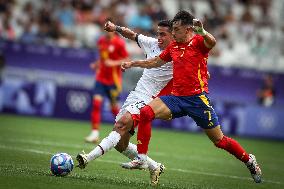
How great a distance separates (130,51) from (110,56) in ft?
23.4

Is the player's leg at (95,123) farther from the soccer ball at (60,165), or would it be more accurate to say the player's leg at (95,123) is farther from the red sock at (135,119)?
the soccer ball at (60,165)

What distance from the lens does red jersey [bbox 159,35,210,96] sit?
11.5m

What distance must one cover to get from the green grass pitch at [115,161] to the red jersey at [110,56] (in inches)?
66.3

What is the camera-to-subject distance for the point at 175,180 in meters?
12.3

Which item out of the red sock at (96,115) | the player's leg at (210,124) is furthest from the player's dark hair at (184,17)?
Answer: the red sock at (96,115)

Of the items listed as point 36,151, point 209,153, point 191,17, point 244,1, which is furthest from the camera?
point 244,1

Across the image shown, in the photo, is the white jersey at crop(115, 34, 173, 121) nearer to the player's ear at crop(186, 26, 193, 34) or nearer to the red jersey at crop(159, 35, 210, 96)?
the red jersey at crop(159, 35, 210, 96)

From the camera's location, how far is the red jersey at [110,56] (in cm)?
1928

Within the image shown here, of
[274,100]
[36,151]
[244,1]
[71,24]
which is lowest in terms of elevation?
[36,151]

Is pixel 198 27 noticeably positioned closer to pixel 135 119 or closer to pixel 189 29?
pixel 189 29

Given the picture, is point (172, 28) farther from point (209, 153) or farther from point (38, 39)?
point (38, 39)

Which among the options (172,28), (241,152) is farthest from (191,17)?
(241,152)

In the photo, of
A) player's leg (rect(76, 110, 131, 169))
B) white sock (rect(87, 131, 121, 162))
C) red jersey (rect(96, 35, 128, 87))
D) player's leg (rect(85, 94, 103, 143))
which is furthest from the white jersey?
red jersey (rect(96, 35, 128, 87))

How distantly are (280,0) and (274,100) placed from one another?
3606 mm
